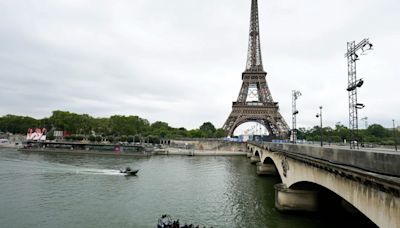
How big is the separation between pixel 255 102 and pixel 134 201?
247 feet

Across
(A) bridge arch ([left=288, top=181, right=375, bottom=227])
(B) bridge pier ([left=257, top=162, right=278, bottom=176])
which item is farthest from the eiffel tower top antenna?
(A) bridge arch ([left=288, top=181, right=375, bottom=227])

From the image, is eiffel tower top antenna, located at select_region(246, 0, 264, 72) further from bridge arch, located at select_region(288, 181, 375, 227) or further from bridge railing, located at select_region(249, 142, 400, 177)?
bridge railing, located at select_region(249, 142, 400, 177)

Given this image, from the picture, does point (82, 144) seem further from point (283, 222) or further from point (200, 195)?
point (283, 222)

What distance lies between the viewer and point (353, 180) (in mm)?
11867

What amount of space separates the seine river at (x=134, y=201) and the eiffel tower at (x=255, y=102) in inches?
2101

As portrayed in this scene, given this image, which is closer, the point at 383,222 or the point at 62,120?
the point at 383,222

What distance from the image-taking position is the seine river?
70.1 ft

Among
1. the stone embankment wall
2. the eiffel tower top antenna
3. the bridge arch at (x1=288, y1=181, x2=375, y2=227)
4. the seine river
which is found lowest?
the seine river

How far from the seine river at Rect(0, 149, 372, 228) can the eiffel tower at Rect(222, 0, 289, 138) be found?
5337cm

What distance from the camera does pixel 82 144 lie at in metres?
96.2

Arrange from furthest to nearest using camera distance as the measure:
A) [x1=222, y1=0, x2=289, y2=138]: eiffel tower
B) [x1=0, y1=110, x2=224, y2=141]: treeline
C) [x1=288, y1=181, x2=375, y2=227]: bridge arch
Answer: [x1=0, y1=110, x2=224, y2=141]: treeline < [x1=222, y1=0, x2=289, y2=138]: eiffel tower < [x1=288, y1=181, x2=375, y2=227]: bridge arch

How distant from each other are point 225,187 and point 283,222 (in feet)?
49.6

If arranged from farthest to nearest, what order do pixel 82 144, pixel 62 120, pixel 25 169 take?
pixel 62 120, pixel 82 144, pixel 25 169

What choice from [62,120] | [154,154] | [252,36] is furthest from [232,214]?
[62,120]
